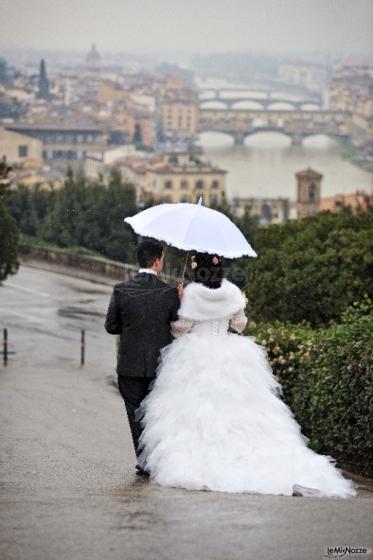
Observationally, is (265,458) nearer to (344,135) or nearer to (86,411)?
(86,411)

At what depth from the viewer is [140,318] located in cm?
590

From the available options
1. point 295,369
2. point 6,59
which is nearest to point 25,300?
point 295,369

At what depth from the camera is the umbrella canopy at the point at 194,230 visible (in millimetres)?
5930

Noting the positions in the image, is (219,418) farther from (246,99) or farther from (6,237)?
(246,99)

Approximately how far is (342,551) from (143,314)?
6.53 ft

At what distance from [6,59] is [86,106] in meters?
27.9

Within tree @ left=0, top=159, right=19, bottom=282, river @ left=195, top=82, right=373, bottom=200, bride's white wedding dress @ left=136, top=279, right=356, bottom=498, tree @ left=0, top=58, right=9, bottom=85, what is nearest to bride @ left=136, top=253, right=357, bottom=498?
bride's white wedding dress @ left=136, top=279, right=356, bottom=498

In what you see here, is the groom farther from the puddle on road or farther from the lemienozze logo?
the puddle on road

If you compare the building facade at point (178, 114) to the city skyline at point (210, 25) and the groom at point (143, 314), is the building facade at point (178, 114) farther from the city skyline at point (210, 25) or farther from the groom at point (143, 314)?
the groom at point (143, 314)

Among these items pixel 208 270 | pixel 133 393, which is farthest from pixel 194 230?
pixel 133 393

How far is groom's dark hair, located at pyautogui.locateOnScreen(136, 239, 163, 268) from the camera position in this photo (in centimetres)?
588

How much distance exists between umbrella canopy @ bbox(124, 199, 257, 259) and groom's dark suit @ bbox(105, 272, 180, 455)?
0.65ft

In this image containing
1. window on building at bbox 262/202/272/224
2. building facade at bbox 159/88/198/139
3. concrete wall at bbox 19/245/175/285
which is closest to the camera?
concrete wall at bbox 19/245/175/285

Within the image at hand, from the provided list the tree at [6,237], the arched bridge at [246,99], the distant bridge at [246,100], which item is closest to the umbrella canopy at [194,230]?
the tree at [6,237]
